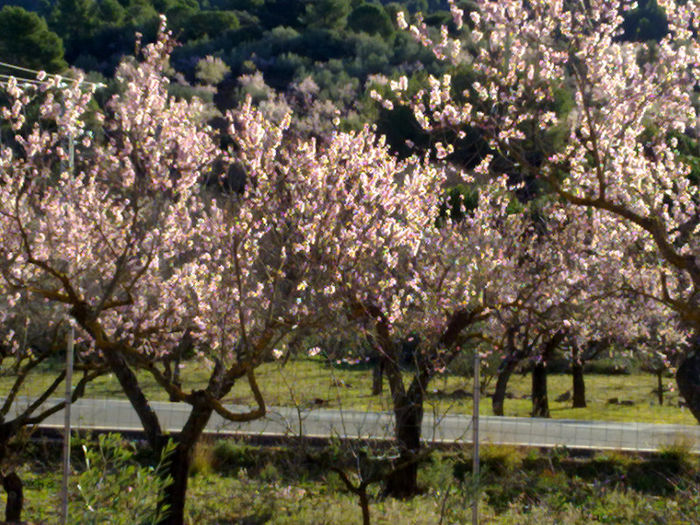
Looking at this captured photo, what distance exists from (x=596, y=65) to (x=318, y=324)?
10.4 feet

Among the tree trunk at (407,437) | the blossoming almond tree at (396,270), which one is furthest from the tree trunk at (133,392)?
the tree trunk at (407,437)

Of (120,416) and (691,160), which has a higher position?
(691,160)

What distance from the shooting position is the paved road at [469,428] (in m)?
13.2

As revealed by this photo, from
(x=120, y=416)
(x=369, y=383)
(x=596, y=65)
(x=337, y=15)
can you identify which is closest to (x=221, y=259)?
(x=120, y=416)

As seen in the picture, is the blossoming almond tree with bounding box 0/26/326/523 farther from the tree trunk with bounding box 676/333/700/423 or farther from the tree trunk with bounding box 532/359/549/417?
the tree trunk with bounding box 532/359/549/417

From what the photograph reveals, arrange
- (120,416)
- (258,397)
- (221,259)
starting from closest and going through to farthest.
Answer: (258,397), (221,259), (120,416)

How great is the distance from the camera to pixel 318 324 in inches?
281

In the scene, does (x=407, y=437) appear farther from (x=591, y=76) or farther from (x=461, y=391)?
(x=461, y=391)

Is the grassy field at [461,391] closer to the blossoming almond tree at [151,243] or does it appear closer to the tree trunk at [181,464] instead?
the blossoming almond tree at [151,243]

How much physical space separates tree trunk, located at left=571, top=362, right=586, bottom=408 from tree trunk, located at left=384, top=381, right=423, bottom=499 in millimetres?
10460

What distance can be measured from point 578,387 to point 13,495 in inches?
584

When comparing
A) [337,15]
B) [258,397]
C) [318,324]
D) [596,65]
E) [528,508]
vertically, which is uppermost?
[337,15]

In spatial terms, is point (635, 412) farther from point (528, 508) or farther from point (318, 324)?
point (318, 324)

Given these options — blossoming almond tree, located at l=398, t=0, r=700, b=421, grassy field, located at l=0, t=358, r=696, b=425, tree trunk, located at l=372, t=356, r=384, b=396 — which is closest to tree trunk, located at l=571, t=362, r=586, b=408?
grassy field, located at l=0, t=358, r=696, b=425
